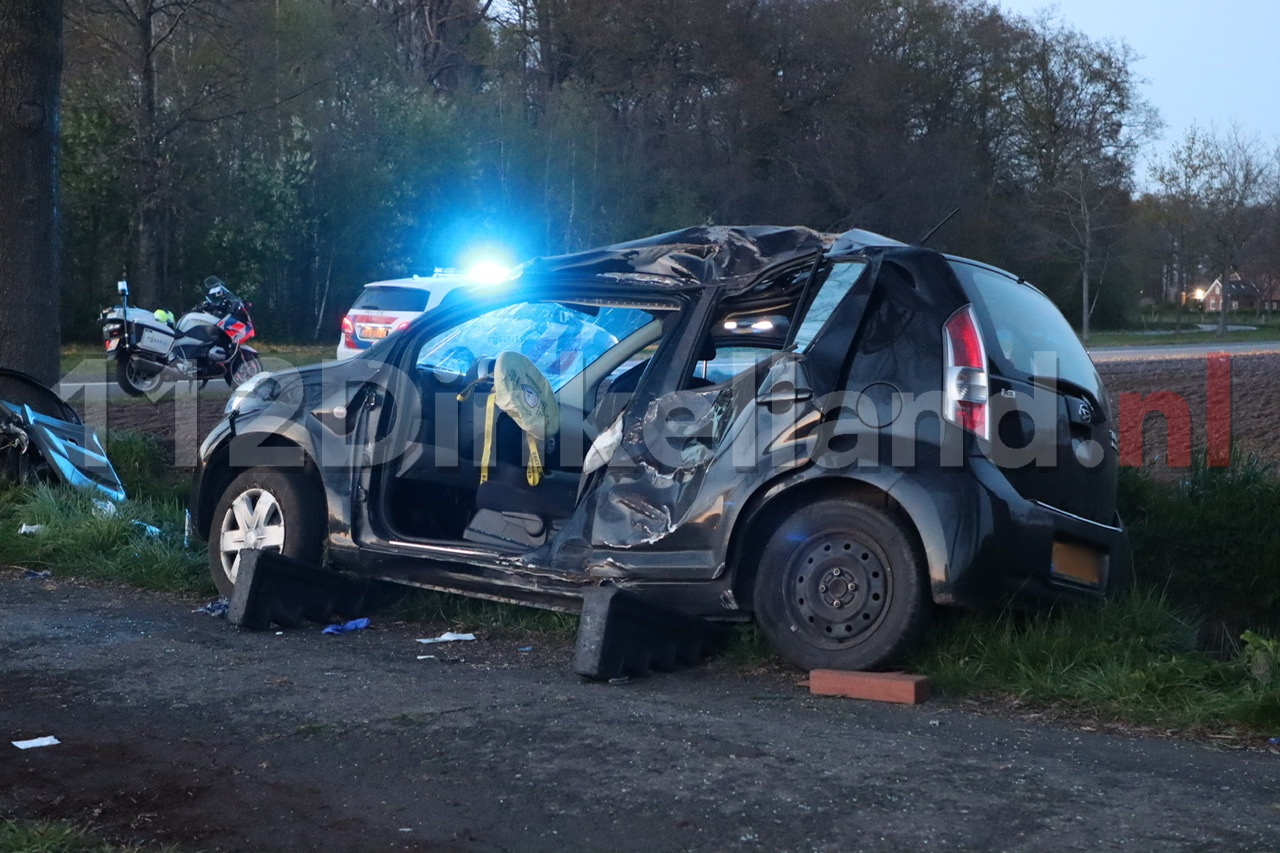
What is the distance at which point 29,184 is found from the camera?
30.6ft

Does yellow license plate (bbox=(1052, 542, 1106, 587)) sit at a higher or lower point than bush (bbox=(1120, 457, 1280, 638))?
higher

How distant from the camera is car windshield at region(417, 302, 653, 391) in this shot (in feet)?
22.1

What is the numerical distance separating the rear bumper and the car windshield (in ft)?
7.55

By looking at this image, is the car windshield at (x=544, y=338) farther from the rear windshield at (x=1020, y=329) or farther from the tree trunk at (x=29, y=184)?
the tree trunk at (x=29, y=184)

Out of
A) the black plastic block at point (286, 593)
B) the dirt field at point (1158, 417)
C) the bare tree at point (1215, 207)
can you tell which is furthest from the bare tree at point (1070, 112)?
the black plastic block at point (286, 593)

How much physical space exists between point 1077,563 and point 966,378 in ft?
2.70

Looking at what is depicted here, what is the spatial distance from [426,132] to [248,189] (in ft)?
15.9

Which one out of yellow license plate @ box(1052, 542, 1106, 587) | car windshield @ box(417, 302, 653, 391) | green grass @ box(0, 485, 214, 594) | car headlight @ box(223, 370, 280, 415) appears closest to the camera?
yellow license plate @ box(1052, 542, 1106, 587)

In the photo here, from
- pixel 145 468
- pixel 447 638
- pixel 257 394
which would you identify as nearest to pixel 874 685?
pixel 447 638

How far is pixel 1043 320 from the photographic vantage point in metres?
5.29

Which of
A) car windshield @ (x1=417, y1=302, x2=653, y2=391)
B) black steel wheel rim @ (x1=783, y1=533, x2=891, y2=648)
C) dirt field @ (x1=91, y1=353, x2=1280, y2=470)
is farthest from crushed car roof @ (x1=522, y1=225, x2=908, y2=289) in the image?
dirt field @ (x1=91, y1=353, x2=1280, y2=470)

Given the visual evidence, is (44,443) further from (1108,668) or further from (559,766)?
(1108,668)

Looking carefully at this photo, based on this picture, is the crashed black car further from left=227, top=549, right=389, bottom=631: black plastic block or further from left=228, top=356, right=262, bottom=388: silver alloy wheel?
left=228, top=356, right=262, bottom=388: silver alloy wheel

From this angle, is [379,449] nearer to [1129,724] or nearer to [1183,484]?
[1129,724]
